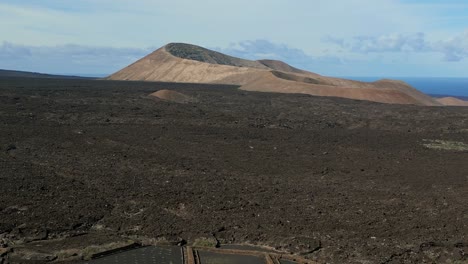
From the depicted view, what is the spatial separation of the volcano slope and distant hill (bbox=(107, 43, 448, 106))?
71.4 feet

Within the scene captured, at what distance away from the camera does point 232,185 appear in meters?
Answer: 16.5

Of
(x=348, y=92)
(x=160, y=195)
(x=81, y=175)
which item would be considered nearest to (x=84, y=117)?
(x=81, y=175)

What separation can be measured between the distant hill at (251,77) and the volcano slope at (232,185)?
21765 millimetres

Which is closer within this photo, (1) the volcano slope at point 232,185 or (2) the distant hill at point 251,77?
(1) the volcano slope at point 232,185

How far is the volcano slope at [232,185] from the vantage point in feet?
38.8

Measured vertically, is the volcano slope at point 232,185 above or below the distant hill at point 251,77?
below

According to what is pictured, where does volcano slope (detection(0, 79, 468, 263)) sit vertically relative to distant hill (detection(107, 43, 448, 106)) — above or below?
below

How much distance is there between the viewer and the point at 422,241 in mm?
11891

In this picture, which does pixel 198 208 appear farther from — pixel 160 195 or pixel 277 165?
pixel 277 165

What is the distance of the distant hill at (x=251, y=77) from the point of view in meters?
54.2

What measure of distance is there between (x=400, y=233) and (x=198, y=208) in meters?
5.23

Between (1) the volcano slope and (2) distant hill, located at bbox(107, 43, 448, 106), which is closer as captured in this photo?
(1) the volcano slope

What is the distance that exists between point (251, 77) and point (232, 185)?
204 ft

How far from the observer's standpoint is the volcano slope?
11.8 meters
